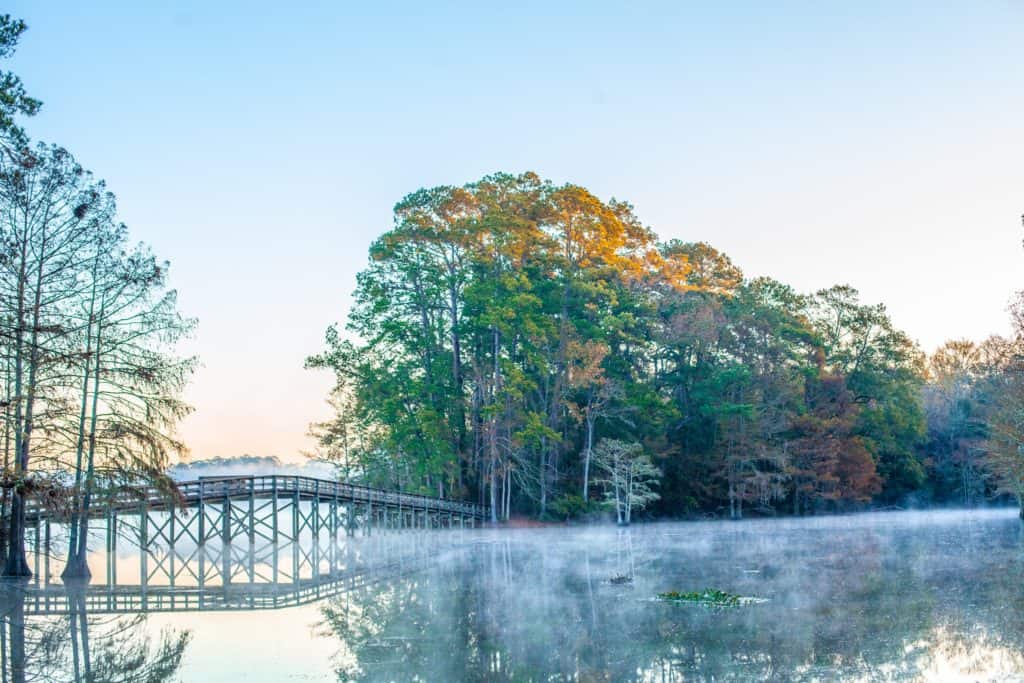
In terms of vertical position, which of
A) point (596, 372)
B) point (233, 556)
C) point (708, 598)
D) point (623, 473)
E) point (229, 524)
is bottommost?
point (233, 556)

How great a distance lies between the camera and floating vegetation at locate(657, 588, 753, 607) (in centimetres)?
1880

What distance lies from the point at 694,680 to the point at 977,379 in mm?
68426

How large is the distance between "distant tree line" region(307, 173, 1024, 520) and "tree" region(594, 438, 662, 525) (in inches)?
5.6

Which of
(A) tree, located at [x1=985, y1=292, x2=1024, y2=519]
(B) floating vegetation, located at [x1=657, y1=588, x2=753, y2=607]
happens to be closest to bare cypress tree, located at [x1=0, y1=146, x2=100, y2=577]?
(B) floating vegetation, located at [x1=657, y1=588, x2=753, y2=607]

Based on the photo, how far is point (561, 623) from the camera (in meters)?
16.9

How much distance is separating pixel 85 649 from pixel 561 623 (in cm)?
726

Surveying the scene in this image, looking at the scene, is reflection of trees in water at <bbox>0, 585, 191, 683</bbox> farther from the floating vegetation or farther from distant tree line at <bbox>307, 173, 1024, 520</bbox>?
distant tree line at <bbox>307, 173, 1024, 520</bbox>

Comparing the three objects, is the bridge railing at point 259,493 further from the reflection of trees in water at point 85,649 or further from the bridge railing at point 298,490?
the reflection of trees in water at point 85,649

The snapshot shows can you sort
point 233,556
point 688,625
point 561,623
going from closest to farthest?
1. point 688,625
2. point 561,623
3. point 233,556

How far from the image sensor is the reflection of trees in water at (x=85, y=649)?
529 inches

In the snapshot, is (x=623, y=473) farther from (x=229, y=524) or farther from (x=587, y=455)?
(x=229, y=524)

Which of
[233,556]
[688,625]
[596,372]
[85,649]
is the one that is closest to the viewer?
[85,649]

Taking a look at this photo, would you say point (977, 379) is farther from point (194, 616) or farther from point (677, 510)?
point (194, 616)

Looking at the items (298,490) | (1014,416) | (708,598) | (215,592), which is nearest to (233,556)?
(298,490)
